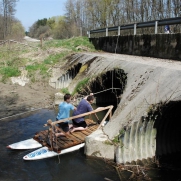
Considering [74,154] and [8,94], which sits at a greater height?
[8,94]

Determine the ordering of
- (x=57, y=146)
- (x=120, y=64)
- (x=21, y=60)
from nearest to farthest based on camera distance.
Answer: (x=57, y=146) < (x=120, y=64) < (x=21, y=60)

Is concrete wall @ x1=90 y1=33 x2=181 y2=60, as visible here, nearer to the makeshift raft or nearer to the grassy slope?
the grassy slope

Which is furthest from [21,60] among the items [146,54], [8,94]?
[146,54]

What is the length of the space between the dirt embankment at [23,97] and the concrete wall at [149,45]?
19.6ft

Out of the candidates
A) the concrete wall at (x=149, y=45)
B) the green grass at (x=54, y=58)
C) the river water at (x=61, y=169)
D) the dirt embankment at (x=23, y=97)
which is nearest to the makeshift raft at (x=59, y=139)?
the river water at (x=61, y=169)

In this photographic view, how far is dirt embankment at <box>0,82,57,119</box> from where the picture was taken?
15.1 m

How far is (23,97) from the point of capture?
1714 centimetres

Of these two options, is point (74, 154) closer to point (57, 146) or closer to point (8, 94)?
point (57, 146)

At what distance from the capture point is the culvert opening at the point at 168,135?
8.34 m

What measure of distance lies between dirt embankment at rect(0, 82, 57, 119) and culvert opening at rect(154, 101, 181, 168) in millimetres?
8246

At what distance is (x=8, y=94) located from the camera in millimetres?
17703

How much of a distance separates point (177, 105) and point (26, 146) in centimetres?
547

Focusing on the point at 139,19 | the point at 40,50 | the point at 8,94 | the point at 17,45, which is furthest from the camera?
the point at 139,19

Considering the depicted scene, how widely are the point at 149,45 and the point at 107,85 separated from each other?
350cm
